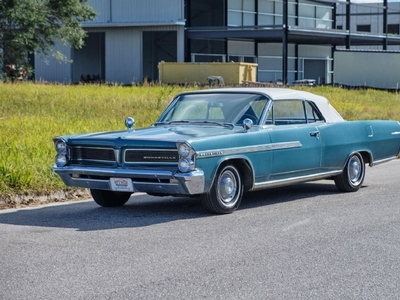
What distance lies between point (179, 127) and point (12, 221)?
2403 millimetres

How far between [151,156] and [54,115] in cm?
1096

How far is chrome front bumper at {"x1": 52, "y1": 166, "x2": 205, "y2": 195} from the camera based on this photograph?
9102mm

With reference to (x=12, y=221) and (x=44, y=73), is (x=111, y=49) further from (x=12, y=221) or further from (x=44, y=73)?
Answer: (x=12, y=221)

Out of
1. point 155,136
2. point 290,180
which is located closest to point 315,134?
point 290,180

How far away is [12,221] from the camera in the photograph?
9266 millimetres

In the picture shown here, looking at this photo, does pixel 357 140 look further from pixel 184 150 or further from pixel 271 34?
pixel 271 34

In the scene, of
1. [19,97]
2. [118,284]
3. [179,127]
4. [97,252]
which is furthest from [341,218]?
[19,97]

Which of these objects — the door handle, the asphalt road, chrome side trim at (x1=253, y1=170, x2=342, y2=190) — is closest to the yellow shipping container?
chrome side trim at (x1=253, y1=170, x2=342, y2=190)

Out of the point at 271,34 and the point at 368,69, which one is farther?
the point at 368,69

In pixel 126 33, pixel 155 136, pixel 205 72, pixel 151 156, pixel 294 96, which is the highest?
pixel 126 33

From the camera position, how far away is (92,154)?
9.82m

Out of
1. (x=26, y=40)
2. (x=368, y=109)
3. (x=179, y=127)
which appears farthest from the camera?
(x=26, y=40)

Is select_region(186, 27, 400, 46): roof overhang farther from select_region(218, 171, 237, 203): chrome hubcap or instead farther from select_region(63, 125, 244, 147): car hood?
select_region(218, 171, 237, 203): chrome hubcap

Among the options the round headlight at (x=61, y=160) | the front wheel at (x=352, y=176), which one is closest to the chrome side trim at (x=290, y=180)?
the front wheel at (x=352, y=176)
